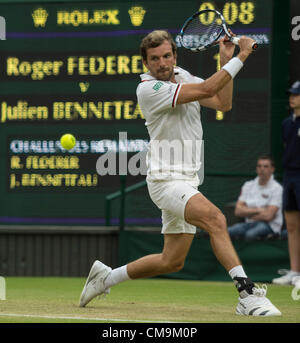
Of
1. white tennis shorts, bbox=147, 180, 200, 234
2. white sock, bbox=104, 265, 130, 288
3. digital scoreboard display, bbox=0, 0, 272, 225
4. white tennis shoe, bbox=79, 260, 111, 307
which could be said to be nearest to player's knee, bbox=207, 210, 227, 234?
white tennis shorts, bbox=147, 180, 200, 234

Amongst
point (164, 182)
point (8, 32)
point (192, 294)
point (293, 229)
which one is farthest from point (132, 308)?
point (8, 32)

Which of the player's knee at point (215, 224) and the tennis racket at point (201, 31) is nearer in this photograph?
the player's knee at point (215, 224)

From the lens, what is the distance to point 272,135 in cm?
1013

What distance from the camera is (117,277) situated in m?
6.79

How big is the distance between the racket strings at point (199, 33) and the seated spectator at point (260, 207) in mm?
2942

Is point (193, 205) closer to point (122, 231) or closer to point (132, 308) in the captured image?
point (132, 308)

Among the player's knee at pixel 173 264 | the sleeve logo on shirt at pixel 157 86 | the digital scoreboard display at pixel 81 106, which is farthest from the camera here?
the digital scoreboard display at pixel 81 106

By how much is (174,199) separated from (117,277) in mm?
816

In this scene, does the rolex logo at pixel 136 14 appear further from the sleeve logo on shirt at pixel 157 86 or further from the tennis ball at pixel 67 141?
the sleeve logo on shirt at pixel 157 86

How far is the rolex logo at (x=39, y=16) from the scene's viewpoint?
10594 millimetres

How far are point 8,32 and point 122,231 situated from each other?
2503 millimetres

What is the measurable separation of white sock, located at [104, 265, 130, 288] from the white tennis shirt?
0.71m

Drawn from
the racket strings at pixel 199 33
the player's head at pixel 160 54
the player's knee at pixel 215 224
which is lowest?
the player's knee at pixel 215 224

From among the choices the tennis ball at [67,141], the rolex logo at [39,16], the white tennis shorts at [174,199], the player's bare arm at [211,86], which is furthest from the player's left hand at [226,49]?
the rolex logo at [39,16]
